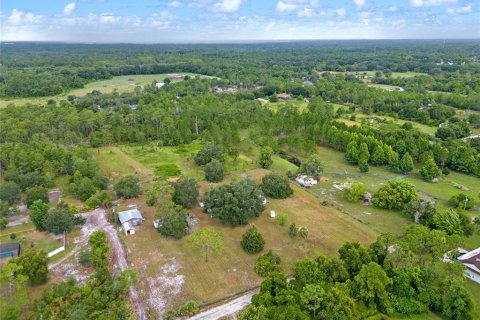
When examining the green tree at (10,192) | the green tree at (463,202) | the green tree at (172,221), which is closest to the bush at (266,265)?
the green tree at (172,221)

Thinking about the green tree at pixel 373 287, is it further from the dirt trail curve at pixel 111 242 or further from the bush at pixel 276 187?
the bush at pixel 276 187

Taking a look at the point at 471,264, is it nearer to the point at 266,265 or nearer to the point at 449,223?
the point at 449,223

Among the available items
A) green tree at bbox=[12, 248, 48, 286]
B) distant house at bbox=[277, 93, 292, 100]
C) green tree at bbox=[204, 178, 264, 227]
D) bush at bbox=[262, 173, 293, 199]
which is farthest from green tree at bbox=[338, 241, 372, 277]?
distant house at bbox=[277, 93, 292, 100]

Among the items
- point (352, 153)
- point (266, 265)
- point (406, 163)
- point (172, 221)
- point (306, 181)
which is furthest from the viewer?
point (352, 153)

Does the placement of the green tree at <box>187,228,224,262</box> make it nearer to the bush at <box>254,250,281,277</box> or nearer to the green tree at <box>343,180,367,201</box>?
the bush at <box>254,250,281,277</box>

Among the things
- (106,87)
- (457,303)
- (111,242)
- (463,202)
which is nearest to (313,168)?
(463,202)

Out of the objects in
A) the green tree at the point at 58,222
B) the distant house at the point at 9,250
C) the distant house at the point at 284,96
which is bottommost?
the distant house at the point at 284,96
